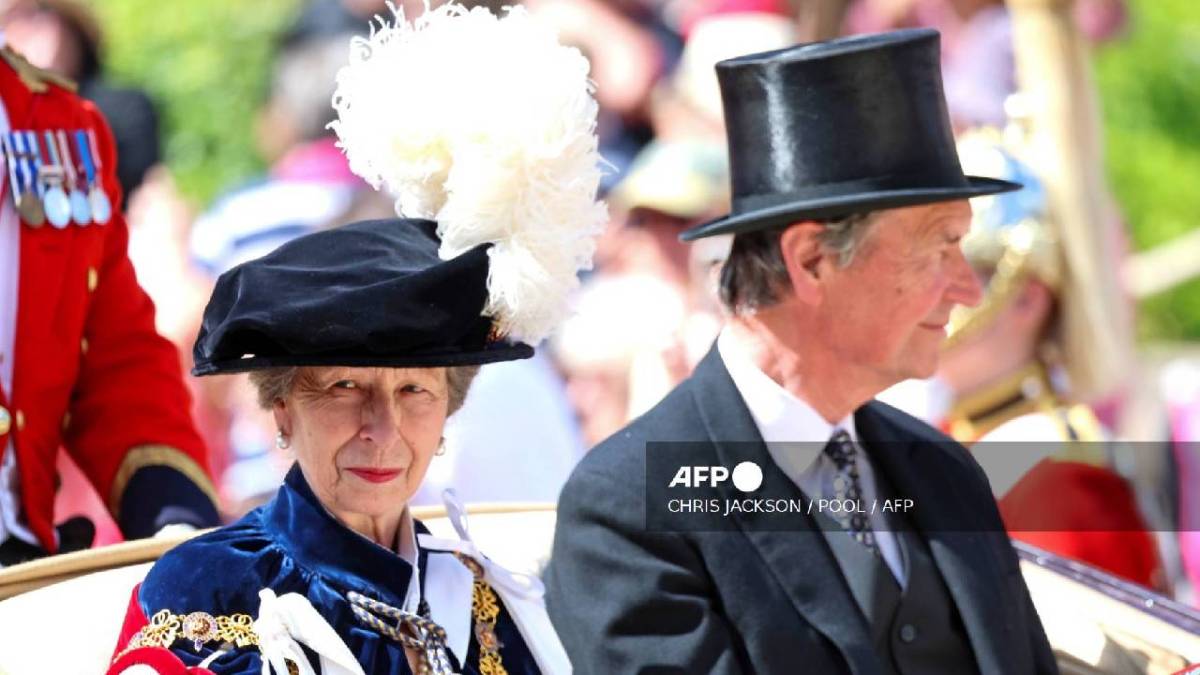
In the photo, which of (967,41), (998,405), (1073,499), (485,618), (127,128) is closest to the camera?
(485,618)

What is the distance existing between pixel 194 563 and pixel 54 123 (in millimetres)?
1182

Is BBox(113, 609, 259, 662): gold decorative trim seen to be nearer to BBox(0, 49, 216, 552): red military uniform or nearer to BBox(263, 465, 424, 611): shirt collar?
BBox(263, 465, 424, 611): shirt collar

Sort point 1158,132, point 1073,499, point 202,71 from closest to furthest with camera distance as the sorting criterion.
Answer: point 1073,499, point 202,71, point 1158,132

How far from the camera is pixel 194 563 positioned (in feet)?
10.8

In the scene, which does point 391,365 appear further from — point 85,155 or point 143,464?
point 85,155

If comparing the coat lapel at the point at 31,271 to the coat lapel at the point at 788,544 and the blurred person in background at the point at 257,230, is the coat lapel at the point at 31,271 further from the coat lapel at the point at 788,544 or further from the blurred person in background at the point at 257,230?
the blurred person in background at the point at 257,230

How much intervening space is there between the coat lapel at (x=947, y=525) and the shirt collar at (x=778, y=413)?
0.17 m

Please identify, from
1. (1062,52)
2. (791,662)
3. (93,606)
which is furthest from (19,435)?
(1062,52)

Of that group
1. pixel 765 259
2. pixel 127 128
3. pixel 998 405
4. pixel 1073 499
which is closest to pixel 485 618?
pixel 765 259

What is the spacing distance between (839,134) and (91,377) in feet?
4.72

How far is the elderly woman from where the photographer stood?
3.26 m

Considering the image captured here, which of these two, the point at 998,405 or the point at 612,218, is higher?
the point at 612,218

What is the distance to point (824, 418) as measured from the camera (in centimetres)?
382

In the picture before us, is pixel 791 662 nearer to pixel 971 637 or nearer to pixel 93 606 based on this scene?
pixel 971 637
